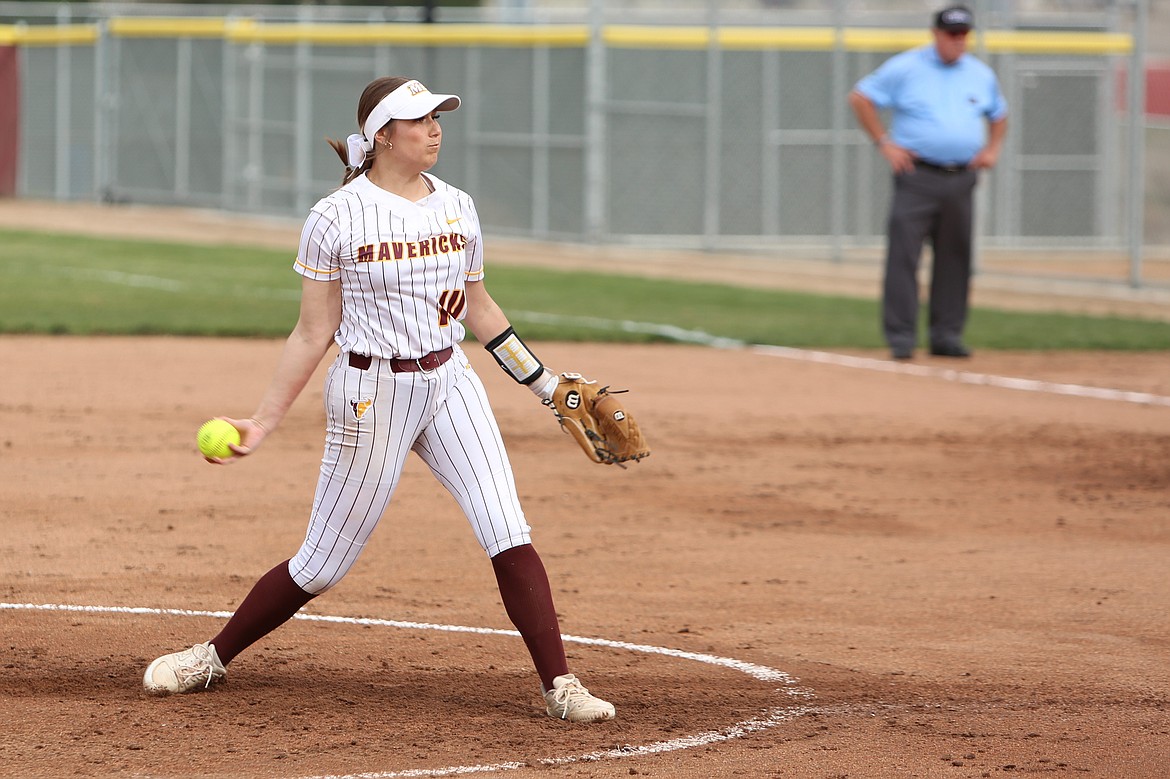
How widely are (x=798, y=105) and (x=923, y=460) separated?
14.9 meters

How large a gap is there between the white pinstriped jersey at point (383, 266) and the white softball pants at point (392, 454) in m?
0.09

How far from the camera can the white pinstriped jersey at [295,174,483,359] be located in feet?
16.0

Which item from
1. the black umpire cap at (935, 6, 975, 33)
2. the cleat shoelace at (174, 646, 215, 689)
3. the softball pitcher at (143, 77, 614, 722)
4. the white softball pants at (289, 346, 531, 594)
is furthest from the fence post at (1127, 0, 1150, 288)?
the cleat shoelace at (174, 646, 215, 689)

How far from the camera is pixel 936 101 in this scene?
525 inches

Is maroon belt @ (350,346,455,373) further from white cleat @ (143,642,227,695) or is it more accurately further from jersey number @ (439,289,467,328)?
white cleat @ (143,642,227,695)

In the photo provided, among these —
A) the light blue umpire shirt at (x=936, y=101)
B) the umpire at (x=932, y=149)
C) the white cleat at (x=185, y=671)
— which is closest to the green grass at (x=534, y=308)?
the umpire at (x=932, y=149)

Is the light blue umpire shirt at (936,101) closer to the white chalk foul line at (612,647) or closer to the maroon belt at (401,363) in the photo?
the white chalk foul line at (612,647)

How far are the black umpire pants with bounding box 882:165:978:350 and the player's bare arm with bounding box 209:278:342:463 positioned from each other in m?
9.04

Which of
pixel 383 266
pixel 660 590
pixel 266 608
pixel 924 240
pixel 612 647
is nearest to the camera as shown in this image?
pixel 383 266

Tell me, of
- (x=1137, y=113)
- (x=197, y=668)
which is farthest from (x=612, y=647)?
(x=1137, y=113)

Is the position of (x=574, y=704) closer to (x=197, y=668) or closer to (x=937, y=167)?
(x=197, y=668)

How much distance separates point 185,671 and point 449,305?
1295mm

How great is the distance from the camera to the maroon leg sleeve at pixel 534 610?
A: 5.01 meters

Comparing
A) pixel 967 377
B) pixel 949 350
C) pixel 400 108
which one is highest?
pixel 400 108
